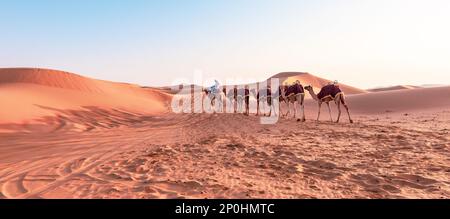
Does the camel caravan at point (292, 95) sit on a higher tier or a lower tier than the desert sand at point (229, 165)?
higher

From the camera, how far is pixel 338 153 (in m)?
7.96

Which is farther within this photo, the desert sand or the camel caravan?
the camel caravan

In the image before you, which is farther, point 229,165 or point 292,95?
point 292,95

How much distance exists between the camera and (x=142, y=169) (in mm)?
6652

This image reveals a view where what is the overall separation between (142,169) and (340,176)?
3.73m

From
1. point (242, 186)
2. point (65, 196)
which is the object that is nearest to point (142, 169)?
point (65, 196)

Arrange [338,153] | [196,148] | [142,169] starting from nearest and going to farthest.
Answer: [142,169] → [338,153] → [196,148]

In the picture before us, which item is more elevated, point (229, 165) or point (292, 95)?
point (292, 95)

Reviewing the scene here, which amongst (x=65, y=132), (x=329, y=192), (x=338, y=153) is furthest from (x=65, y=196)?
(x=65, y=132)

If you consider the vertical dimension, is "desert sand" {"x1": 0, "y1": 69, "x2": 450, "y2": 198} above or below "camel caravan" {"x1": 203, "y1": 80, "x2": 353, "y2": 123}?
below

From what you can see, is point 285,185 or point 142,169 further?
point 142,169

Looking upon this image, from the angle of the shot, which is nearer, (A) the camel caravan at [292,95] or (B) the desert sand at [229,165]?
(B) the desert sand at [229,165]
